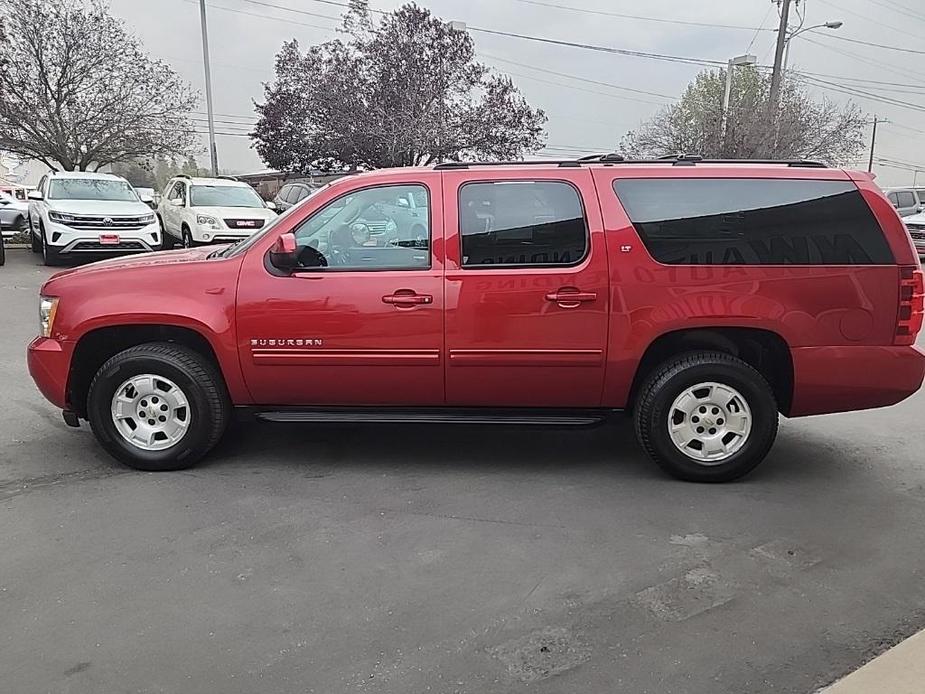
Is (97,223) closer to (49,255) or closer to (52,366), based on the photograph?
(49,255)

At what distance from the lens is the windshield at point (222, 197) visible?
16250 millimetres

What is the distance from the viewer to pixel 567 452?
5.32 m

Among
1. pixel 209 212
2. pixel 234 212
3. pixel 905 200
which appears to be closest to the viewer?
pixel 209 212

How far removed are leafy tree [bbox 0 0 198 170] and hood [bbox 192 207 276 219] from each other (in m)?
8.89

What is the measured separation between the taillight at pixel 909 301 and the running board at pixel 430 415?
168 centimetres

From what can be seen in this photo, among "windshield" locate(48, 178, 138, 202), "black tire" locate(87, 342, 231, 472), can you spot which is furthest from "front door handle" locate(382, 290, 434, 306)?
"windshield" locate(48, 178, 138, 202)

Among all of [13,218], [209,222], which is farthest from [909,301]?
[13,218]

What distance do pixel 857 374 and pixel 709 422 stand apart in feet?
2.85

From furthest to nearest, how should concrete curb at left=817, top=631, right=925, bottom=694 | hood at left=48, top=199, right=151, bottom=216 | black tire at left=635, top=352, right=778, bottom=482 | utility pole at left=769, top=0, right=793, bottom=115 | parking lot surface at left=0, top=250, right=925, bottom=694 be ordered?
utility pole at left=769, top=0, right=793, bottom=115
hood at left=48, top=199, right=151, bottom=216
black tire at left=635, top=352, right=778, bottom=482
parking lot surface at left=0, top=250, right=925, bottom=694
concrete curb at left=817, top=631, right=925, bottom=694

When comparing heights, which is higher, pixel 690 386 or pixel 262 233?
pixel 262 233

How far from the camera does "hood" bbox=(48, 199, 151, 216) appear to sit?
14274mm

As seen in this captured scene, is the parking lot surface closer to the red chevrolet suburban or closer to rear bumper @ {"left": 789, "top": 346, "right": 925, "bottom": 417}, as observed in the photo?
the red chevrolet suburban

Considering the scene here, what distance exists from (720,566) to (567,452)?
5.60 ft

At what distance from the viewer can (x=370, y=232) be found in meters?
4.71
